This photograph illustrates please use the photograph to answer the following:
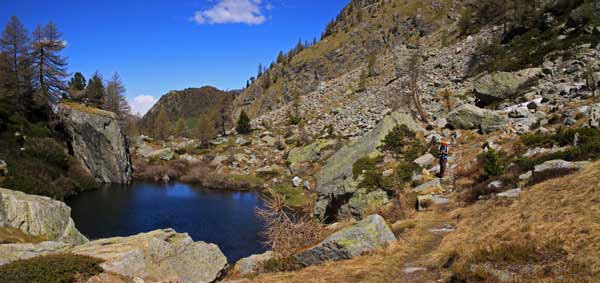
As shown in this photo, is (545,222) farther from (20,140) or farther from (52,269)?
(20,140)

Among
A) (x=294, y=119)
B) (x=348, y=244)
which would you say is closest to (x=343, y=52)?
(x=294, y=119)

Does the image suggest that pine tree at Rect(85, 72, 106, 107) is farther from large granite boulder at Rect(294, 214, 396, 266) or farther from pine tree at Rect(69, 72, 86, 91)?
large granite boulder at Rect(294, 214, 396, 266)

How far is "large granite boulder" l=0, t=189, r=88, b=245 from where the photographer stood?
61.6ft

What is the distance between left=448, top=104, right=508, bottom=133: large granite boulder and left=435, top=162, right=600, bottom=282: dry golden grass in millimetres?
13005

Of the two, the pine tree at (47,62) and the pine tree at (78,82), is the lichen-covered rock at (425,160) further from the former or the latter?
the pine tree at (78,82)

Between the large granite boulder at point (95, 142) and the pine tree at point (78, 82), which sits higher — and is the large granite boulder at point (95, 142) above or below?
below

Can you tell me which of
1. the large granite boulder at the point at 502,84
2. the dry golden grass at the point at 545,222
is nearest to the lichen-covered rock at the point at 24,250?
the dry golden grass at the point at 545,222

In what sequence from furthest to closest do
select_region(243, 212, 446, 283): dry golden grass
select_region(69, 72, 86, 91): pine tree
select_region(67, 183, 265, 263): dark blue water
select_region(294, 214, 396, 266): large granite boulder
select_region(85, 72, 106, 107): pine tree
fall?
select_region(69, 72, 86, 91): pine tree, select_region(85, 72, 106, 107): pine tree, select_region(67, 183, 265, 263): dark blue water, select_region(294, 214, 396, 266): large granite boulder, select_region(243, 212, 446, 283): dry golden grass

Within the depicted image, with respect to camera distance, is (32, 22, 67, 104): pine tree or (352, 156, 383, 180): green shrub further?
(32, 22, 67, 104): pine tree

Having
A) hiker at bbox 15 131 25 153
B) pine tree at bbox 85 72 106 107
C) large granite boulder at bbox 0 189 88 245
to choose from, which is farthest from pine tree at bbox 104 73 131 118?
large granite boulder at bbox 0 189 88 245

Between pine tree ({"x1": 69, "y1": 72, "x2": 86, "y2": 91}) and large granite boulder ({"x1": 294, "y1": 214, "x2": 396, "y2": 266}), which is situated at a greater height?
pine tree ({"x1": 69, "y1": 72, "x2": 86, "y2": 91})

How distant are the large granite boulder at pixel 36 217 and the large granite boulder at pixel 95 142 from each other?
3930 cm

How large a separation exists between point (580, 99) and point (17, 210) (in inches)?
1377

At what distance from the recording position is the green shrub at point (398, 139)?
26031 millimetres
